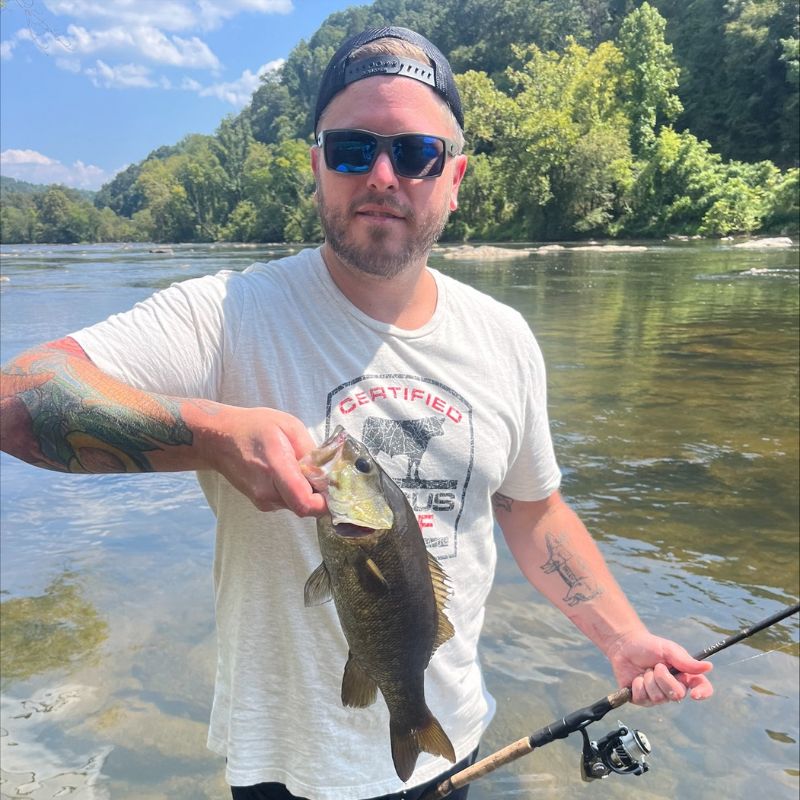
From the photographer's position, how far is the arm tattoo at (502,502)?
2682 mm

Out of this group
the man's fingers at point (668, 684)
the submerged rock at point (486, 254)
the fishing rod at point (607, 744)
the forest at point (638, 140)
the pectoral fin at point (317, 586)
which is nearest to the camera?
the pectoral fin at point (317, 586)

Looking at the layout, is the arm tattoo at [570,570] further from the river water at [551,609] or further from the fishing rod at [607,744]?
the river water at [551,609]

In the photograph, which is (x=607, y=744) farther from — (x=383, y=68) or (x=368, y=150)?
(x=383, y=68)

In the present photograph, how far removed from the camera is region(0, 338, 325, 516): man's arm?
1.62 metres

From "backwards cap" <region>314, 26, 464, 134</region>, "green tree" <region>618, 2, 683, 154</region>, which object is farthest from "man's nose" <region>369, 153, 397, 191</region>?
"green tree" <region>618, 2, 683, 154</region>

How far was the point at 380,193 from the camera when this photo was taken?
2.17 meters

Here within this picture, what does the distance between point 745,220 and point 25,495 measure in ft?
162

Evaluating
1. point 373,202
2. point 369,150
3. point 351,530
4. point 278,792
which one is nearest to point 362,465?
point 351,530

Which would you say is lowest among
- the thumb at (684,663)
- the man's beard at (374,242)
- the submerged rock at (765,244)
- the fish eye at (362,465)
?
the submerged rock at (765,244)

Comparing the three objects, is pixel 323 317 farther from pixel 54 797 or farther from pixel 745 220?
pixel 745 220

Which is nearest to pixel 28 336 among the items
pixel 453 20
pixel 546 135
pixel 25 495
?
pixel 25 495

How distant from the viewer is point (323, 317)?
7.11 feet

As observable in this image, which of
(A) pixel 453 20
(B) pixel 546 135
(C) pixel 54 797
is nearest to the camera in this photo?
(C) pixel 54 797

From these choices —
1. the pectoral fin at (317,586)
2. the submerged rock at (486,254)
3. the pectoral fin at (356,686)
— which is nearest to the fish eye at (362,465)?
the pectoral fin at (317,586)
